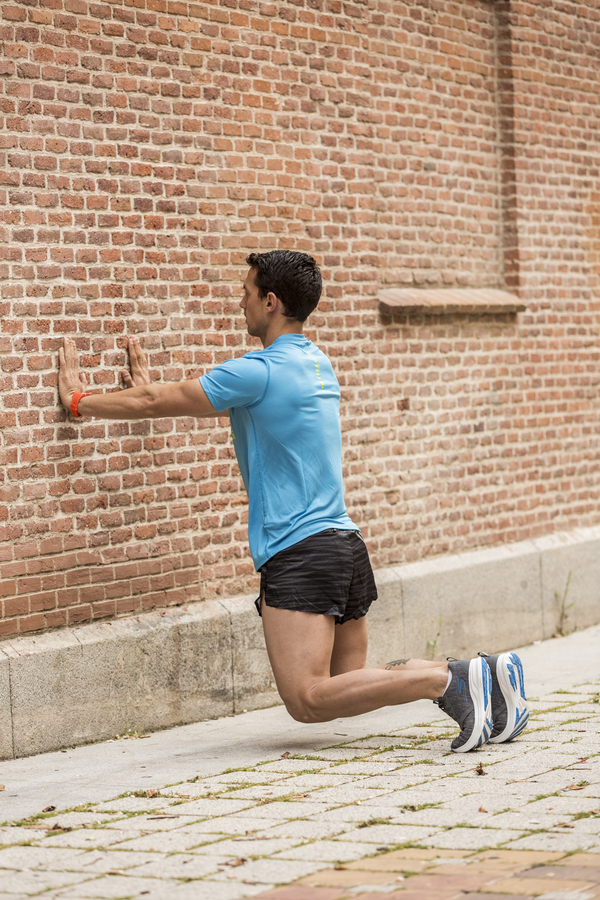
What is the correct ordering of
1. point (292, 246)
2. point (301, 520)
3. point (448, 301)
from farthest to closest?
point (448, 301) → point (292, 246) → point (301, 520)

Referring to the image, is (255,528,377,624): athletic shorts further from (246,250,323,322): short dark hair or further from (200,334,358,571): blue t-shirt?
(246,250,323,322): short dark hair

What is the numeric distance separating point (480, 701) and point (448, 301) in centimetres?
348

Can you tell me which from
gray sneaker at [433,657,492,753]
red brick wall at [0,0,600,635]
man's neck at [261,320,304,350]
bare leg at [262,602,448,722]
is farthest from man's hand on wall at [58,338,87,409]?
gray sneaker at [433,657,492,753]

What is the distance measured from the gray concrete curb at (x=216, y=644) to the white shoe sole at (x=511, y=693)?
5.29 ft

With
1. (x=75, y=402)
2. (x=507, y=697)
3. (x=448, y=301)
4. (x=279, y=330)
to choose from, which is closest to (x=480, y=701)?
(x=507, y=697)

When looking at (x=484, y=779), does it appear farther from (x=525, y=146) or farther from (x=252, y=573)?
(x=525, y=146)

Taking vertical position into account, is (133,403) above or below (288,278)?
below

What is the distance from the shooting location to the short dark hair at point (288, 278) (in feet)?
17.8

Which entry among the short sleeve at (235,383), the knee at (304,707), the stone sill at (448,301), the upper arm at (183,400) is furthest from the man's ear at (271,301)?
the stone sill at (448,301)

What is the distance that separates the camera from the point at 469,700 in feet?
17.5

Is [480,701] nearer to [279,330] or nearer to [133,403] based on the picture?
[279,330]

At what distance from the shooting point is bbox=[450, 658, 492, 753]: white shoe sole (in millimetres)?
5320

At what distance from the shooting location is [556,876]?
3643mm

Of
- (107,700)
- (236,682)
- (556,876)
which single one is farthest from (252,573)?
(556,876)
